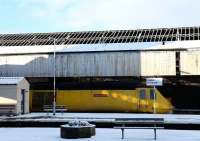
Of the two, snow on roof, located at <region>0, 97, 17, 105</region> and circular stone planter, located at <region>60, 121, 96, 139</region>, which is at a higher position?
snow on roof, located at <region>0, 97, 17, 105</region>

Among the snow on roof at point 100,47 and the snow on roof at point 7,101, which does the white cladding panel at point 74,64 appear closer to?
the snow on roof at point 100,47

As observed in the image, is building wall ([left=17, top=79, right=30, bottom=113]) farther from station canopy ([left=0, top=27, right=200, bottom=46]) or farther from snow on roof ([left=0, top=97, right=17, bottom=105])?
station canopy ([left=0, top=27, right=200, bottom=46])

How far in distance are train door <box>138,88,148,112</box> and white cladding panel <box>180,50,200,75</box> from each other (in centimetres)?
385

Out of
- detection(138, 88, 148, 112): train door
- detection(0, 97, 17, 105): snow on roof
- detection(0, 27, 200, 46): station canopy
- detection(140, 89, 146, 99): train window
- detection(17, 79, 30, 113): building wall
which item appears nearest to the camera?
detection(0, 97, 17, 105): snow on roof

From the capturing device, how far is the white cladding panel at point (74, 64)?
4409 centimetres

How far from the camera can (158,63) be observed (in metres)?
43.2

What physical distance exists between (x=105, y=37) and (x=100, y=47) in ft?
10.8

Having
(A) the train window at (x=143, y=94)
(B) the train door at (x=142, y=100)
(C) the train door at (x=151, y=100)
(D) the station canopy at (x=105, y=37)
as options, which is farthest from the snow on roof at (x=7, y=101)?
(C) the train door at (x=151, y=100)

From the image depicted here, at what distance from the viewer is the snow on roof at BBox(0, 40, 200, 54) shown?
143 ft

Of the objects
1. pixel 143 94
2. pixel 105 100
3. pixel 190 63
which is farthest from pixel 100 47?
pixel 190 63

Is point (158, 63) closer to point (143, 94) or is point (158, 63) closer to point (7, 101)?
point (143, 94)

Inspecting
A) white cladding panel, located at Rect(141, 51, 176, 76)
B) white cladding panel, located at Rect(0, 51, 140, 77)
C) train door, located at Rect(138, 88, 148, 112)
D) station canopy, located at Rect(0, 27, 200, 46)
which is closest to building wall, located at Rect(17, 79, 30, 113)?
white cladding panel, located at Rect(0, 51, 140, 77)

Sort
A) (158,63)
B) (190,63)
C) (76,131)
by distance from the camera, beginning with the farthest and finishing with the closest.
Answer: (158,63) → (190,63) → (76,131)

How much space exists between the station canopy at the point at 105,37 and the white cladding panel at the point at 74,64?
255 centimetres
